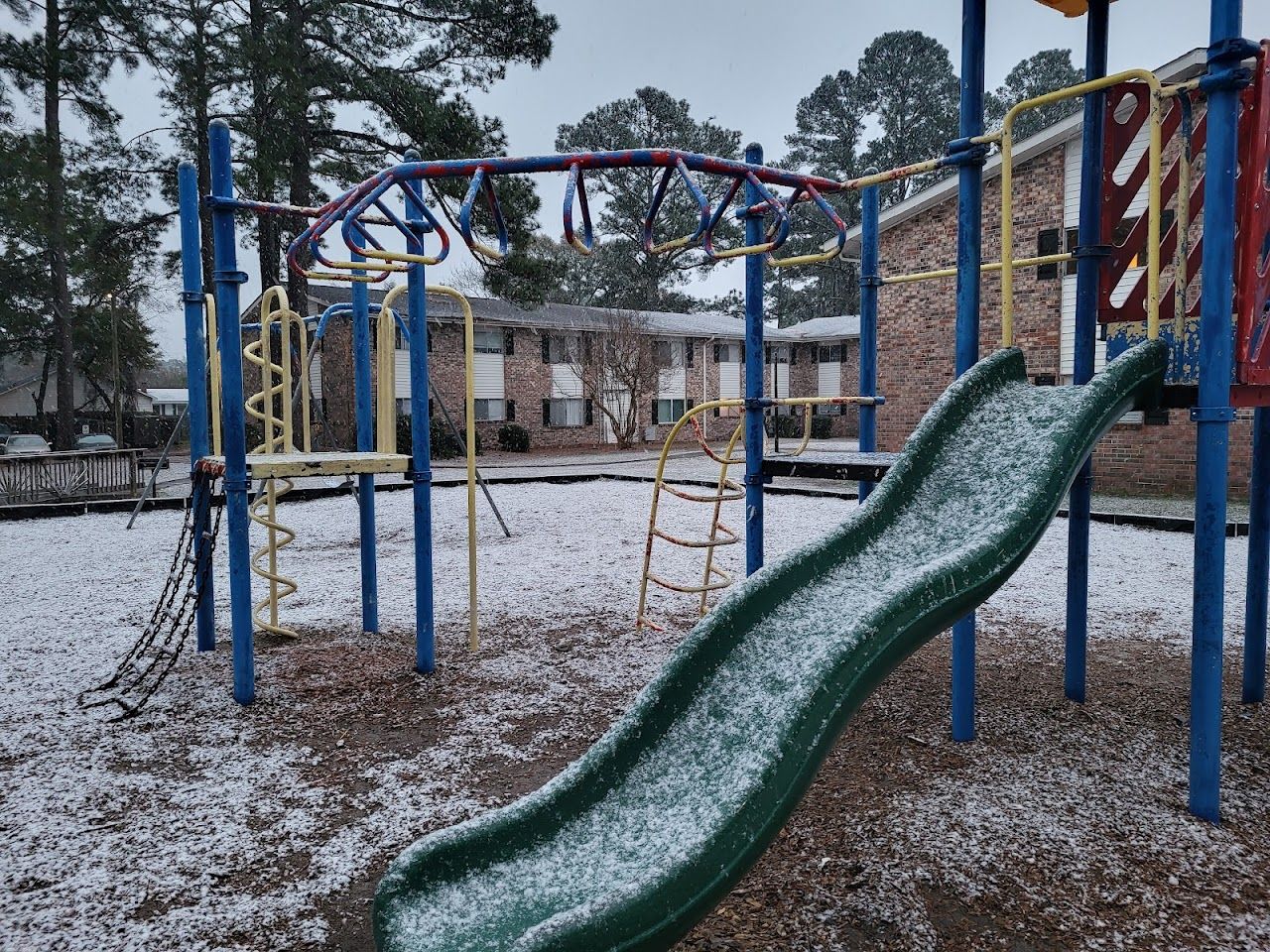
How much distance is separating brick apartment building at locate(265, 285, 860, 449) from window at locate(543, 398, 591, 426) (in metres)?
0.04

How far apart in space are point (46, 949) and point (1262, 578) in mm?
4817

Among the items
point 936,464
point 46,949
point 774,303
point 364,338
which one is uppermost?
point 774,303

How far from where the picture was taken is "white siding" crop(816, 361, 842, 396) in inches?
1308

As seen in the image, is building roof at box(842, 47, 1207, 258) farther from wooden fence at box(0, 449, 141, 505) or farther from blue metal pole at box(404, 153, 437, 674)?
wooden fence at box(0, 449, 141, 505)

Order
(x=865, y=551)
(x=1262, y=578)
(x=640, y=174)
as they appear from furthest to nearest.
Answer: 1. (x=640, y=174)
2. (x=1262, y=578)
3. (x=865, y=551)

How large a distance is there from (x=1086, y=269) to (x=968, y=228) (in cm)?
66

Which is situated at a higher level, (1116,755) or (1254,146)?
(1254,146)

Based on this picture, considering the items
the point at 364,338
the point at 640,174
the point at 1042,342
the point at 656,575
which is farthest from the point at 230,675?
the point at 640,174

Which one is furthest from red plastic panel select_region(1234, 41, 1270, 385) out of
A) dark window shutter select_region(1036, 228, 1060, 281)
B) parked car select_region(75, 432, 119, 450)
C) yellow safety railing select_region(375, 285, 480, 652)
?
parked car select_region(75, 432, 119, 450)

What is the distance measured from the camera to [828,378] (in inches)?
1320

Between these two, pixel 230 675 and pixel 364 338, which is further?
pixel 364 338

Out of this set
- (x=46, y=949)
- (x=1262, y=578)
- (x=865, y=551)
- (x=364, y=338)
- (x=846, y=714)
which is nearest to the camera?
(x=846, y=714)

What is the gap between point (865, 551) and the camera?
2.76 metres

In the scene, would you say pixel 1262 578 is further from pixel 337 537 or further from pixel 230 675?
pixel 337 537
